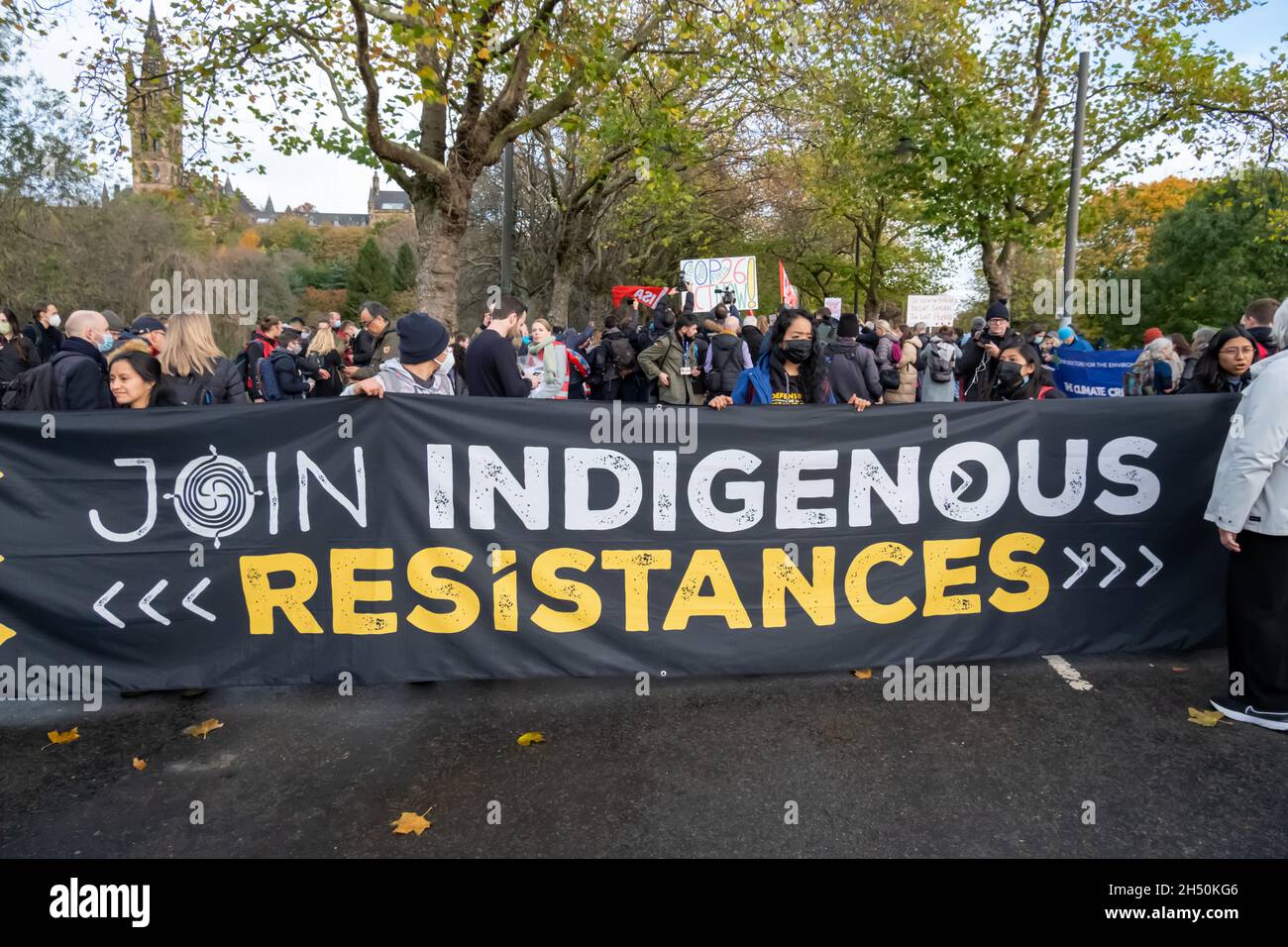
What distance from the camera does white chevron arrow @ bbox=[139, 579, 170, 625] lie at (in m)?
4.04

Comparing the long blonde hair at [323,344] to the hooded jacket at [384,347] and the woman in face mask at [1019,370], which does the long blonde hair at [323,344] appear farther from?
the woman in face mask at [1019,370]

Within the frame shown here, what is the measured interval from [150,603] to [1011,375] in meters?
5.77

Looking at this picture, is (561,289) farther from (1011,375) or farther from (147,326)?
(1011,375)

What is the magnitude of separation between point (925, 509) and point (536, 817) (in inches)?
104

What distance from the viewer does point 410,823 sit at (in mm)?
3094

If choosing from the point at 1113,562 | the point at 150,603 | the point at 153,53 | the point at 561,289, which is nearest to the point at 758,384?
the point at 1113,562

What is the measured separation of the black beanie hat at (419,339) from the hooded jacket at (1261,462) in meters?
4.15

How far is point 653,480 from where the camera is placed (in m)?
4.32

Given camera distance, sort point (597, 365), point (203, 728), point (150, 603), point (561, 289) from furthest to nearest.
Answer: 1. point (561, 289)
2. point (597, 365)
3. point (150, 603)
4. point (203, 728)

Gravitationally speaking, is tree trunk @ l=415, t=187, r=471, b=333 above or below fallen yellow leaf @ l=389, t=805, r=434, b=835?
above

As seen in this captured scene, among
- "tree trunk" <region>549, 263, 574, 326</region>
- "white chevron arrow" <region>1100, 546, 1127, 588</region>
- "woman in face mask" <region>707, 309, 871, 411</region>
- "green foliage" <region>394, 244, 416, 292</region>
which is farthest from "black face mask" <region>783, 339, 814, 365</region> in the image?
"green foliage" <region>394, 244, 416, 292</region>

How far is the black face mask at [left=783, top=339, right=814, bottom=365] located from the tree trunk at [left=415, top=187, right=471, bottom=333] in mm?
6966

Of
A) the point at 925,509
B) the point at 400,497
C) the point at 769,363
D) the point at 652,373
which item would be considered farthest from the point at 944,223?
the point at 400,497

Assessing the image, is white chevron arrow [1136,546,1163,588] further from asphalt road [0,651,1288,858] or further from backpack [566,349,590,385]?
backpack [566,349,590,385]
